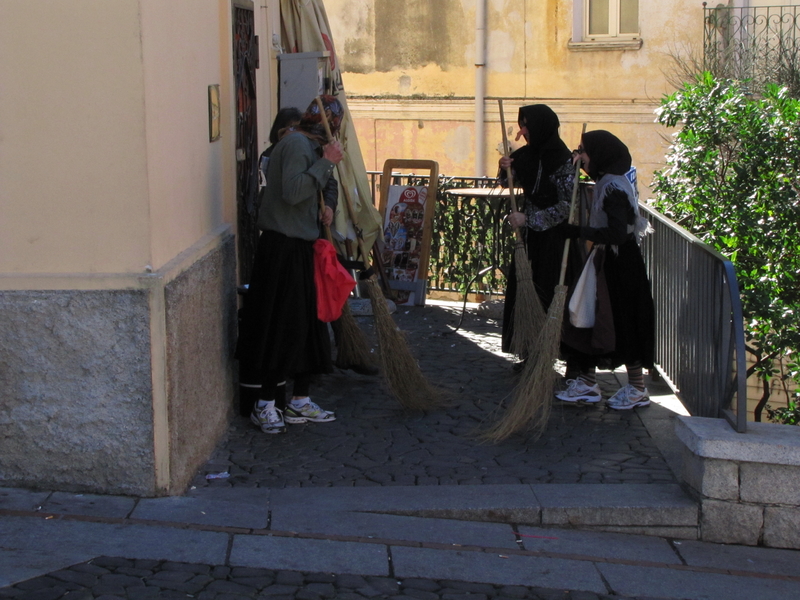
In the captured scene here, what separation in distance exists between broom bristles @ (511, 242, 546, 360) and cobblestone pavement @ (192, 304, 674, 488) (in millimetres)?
380

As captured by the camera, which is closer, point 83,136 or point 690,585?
point 690,585

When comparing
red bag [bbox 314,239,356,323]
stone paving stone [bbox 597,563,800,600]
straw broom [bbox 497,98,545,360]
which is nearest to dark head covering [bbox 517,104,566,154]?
straw broom [bbox 497,98,545,360]

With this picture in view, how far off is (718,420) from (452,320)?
4367mm

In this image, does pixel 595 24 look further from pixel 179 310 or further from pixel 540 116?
pixel 179 310

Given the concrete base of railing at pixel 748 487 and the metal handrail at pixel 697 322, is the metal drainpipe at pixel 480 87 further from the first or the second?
the concrete base of railing at pixel 748 487

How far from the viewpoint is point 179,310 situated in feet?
14.5

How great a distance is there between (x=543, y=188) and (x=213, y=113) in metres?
2.20

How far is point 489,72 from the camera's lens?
17.2 metres

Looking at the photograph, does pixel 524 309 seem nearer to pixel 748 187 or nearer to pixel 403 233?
pixel 748 187

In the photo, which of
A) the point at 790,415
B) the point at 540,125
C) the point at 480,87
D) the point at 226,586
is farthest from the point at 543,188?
the point at 480,87

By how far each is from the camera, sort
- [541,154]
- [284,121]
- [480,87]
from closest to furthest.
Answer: [284,121]
[541,154]
[480,87]

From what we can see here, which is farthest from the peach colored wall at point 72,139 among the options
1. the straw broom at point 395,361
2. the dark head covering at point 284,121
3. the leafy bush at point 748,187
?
the leafy bush at point 748,187

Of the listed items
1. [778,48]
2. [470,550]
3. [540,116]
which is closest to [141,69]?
[470,550]

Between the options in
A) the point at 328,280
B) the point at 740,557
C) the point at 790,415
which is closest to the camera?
the point at 740,557
